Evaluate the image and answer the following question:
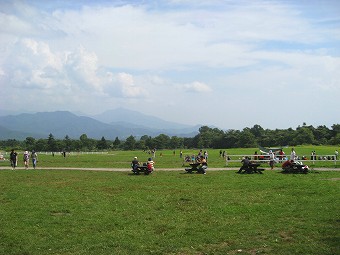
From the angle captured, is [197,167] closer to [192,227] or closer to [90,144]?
[192,227]

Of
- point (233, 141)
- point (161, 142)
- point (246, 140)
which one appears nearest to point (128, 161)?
point (246, 140)

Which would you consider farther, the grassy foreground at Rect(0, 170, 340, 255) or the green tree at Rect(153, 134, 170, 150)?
the green tree at Rect(153, 134, 170, 150)

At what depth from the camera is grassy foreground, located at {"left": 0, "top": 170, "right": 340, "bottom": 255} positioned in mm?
10102

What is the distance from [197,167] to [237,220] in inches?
712

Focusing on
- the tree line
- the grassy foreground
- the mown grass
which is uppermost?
the tree line

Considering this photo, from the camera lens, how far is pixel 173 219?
13305 mm

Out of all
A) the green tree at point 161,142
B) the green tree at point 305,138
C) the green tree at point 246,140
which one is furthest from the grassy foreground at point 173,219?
the green tree at point 161,142

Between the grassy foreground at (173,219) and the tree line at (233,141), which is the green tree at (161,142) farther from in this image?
the grassy foreground at (173,219)

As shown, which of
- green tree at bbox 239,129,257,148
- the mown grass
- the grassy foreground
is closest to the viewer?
the grassy foreground

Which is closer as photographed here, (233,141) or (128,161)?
(128,161)

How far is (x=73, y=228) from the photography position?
1208 centimetres

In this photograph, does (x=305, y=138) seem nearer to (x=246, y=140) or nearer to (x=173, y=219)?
(x=246, y=140)

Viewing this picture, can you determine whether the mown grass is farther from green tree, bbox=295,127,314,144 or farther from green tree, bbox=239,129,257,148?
green tree, bbox=239,129,257,148

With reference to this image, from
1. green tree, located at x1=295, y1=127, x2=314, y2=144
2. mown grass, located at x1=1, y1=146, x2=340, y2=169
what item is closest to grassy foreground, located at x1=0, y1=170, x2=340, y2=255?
mown grass, located at x1=1, y1=146, x2=340, y2=169
